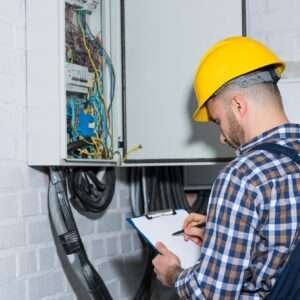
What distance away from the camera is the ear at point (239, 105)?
5.05 feet

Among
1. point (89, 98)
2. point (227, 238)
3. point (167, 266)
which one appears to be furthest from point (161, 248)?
point (89, 98)

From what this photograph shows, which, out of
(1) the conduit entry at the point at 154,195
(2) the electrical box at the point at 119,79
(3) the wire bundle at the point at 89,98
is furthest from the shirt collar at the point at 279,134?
(1) the conduit entry at the point at 154,195

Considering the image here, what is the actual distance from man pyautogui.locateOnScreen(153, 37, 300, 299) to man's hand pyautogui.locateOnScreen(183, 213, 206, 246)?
0.27 meters

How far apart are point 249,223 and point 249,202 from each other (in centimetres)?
5

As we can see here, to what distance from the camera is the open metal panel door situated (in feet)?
6.72

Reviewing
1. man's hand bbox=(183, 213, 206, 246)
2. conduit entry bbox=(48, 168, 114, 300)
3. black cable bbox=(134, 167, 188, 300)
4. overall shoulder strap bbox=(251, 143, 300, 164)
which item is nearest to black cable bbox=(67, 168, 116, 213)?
conduit entry bbox=(48, 168, 114, 300)

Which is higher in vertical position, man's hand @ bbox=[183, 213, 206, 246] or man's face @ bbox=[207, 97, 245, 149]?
man's face @ bbox=[207, 97, 245, 149]

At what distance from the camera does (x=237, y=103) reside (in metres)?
1.55

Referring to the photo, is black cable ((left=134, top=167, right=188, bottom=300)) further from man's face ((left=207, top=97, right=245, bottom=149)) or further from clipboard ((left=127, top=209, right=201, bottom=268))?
man's face ((left=207, top=97, right=245, bottom=149))

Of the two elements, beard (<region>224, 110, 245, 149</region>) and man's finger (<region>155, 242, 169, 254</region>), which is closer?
beard (<region>224, 110, 245, 149</region>)

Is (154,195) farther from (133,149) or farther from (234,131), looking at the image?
(234,131)

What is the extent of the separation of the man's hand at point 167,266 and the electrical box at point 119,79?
435 mm

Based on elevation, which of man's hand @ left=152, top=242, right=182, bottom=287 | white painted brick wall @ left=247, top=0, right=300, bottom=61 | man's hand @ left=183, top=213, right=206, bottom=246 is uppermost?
white painted brick wall @ left=247, top=0, right=300, bottom=61

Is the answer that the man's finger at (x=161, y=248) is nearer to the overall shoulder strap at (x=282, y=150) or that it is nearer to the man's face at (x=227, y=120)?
the man's face at (x=227, y=120)
